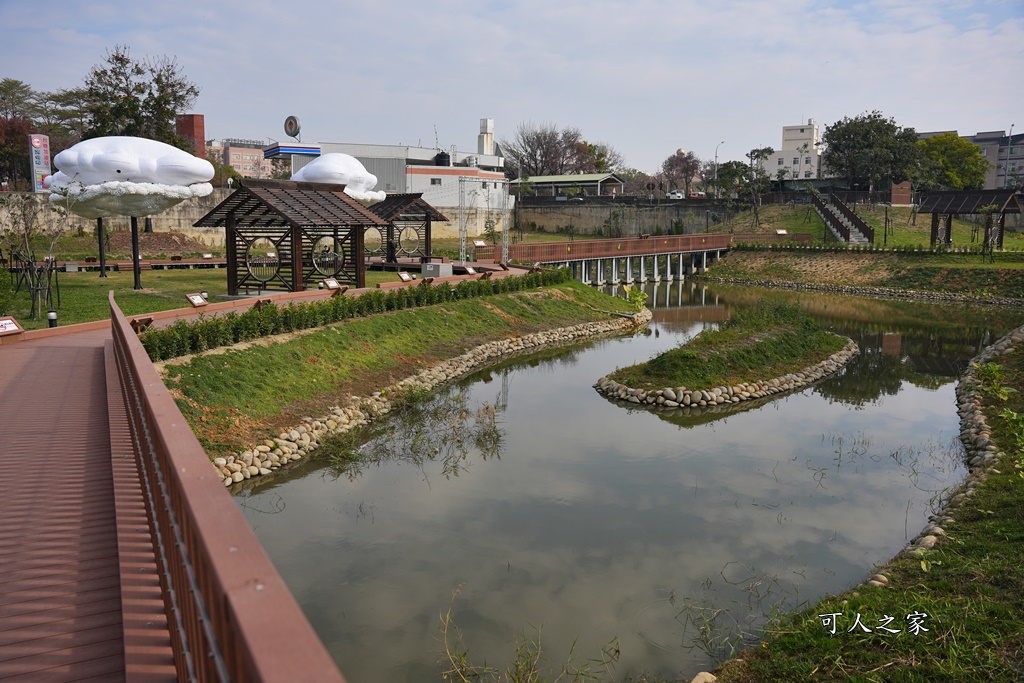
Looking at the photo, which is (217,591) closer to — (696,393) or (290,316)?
(696,393)

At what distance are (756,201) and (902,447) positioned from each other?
160 ft

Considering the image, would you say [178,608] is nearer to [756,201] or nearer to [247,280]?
[247,280]

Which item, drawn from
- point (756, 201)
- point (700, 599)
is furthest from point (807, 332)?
point (756, 201)

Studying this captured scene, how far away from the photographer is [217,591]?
7.16 ft

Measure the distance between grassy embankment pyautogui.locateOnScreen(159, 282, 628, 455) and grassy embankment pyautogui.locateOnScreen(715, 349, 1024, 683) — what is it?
31.2 ft

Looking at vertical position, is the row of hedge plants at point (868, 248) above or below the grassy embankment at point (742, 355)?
above

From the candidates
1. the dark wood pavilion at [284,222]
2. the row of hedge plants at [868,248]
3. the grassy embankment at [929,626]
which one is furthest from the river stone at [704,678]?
the row of hedge plants at [868,248]

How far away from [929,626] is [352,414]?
11779 millimetres

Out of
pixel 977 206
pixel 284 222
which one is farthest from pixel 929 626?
pixel 977 206

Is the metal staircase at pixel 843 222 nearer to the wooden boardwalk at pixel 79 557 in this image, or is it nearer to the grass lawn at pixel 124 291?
the grass lawn at pixel 124 291

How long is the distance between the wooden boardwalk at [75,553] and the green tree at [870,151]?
6506 cm

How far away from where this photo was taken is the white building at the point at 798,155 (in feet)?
281

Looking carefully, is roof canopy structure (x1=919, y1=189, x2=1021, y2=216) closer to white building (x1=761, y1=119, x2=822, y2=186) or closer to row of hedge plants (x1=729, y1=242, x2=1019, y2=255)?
row of hedge plants (x1=729, y1=242, x2=1019, y2=255)

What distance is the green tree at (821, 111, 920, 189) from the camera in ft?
207
